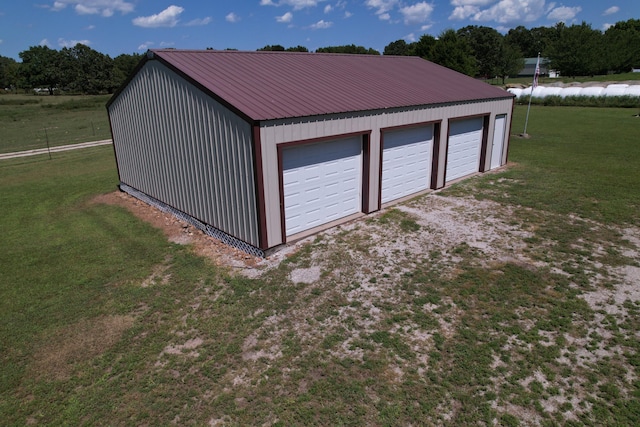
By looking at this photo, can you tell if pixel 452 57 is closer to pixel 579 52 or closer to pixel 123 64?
pixel 579 52

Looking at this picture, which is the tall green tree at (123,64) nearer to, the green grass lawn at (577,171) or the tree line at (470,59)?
the tree line at (470,59)

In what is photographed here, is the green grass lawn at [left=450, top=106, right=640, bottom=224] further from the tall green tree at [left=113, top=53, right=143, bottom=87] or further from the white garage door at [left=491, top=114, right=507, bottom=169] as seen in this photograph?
the tall green tree at [left=113, top=53, right=143, bottom=87]

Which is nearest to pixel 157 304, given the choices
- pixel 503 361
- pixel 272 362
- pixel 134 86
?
pixel 272 362

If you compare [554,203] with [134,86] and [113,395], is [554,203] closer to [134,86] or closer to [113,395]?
[113,395]

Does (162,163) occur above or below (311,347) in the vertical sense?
above

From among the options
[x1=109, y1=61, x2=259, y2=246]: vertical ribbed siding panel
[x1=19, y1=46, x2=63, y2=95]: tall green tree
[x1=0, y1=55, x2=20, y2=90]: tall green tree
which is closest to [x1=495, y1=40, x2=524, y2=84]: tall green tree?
[x1=109, y1=61, x2=259, y2=246]: vertical ribbed siding panel

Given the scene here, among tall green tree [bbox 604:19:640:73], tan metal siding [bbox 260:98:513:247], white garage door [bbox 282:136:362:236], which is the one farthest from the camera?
tall green tree [bbox 604:19:640:73]

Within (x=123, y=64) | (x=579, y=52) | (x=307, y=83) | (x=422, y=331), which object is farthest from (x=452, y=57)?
(x=123, y=64)
